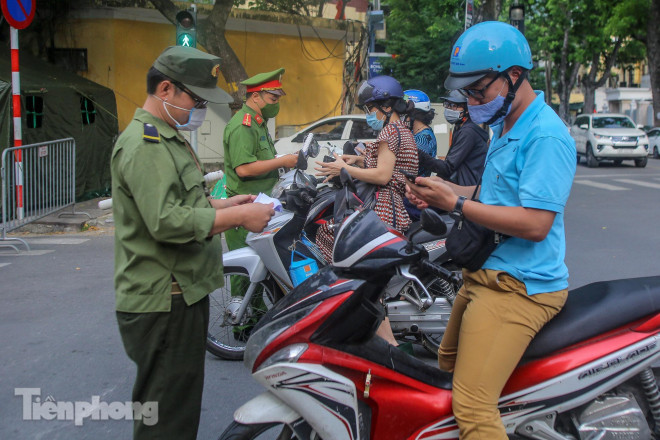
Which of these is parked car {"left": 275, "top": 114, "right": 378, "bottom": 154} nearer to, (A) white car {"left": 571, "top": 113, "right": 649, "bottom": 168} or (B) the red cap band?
(B) the red cap band

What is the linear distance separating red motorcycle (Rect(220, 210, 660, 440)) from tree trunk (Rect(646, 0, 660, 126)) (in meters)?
26.2

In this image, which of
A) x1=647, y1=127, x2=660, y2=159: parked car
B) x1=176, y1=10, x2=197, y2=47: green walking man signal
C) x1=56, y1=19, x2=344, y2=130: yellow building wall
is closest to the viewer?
x1=176, y1=10, x2=197, y2=47: green walking man signal

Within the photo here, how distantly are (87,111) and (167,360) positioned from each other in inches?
428

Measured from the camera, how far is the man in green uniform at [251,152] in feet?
15.1

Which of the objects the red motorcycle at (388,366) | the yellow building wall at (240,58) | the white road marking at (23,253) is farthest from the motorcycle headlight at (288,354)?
the yellow building wall at (240,58)

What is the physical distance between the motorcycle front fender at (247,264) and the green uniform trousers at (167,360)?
1.68 meters

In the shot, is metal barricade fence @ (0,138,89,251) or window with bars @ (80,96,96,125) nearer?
metal barricade fence @ (0,138,89,251)

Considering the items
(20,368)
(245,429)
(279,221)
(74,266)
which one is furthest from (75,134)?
(245,429)

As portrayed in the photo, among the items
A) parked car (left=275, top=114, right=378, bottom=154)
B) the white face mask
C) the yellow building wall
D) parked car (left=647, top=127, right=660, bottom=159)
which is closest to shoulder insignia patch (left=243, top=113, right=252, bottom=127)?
the white face mask

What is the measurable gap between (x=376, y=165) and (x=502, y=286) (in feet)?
5.88

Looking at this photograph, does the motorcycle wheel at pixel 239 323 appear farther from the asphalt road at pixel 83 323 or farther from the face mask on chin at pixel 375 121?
the face mask on chin at pixel 375 121

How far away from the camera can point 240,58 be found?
57.3 ft

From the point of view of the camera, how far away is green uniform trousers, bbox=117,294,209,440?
2.41 metres

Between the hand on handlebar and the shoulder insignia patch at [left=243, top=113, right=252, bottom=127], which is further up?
the shoulder insignia patch at [left=243, top=113, right=252, bottom=127]
